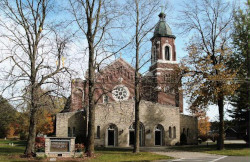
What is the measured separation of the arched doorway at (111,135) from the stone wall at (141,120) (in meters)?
0.15

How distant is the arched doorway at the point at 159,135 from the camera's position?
32.3m

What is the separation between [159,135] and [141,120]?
2970 millimetres

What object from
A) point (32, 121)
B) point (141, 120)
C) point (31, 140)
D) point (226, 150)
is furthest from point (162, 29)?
point (31, 140)

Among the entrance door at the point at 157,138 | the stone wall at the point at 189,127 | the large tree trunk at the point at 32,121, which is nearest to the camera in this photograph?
the large tree trunk at the point at 32,121

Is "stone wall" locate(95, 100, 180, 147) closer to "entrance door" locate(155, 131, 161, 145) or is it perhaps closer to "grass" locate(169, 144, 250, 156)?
"entrance door" locate(155, 131, 161, 145)

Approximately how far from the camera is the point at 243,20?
78.1 feet

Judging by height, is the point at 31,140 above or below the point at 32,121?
below

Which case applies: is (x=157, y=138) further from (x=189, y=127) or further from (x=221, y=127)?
(x=221, y=127)

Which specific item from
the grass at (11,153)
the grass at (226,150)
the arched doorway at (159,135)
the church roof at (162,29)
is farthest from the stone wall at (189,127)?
the grass at (11,153)

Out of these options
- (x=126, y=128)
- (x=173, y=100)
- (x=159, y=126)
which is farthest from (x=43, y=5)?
(x=173, y=100)

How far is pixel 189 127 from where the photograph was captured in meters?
36.0

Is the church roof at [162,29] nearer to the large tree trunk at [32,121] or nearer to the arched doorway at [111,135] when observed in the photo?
the arched doorway at [111,135]

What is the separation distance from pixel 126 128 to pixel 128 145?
1.93m

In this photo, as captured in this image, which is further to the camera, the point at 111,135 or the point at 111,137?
the point at 111,135
